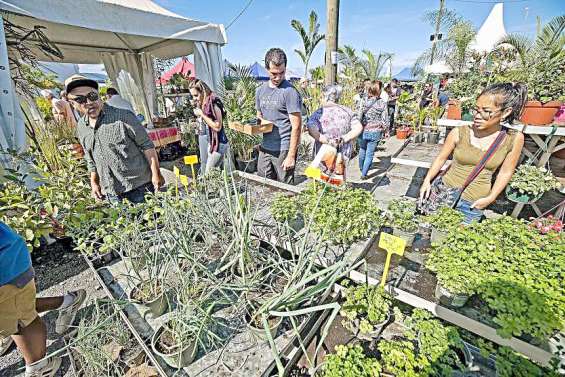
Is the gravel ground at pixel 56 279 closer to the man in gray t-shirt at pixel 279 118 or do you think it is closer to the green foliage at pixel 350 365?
the green foliage at pixel 350 365

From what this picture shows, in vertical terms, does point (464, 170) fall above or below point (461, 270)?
above

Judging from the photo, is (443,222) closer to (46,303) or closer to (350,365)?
(350,365)

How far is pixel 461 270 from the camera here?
115 cm

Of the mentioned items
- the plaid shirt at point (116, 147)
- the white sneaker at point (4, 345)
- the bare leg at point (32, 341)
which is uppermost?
the plaid shirt at point (116, 147)

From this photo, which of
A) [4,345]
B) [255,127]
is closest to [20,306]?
[4,345]

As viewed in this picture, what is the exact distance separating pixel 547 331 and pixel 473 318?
0.23 metres

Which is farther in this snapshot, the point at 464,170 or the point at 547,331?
the point at 464,170

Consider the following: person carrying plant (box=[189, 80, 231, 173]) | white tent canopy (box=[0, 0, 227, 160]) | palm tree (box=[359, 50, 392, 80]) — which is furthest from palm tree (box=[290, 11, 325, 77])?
person carrying plant (box=[189, 80, 231, 173])

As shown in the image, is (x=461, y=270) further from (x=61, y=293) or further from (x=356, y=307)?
(x=61, y=293)

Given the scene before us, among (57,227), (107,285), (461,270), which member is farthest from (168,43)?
(461,270)

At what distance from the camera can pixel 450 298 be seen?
1171 mm

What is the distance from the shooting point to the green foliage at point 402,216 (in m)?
1.58

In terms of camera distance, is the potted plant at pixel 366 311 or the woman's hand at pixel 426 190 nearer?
the potted plant at pixel 366 311

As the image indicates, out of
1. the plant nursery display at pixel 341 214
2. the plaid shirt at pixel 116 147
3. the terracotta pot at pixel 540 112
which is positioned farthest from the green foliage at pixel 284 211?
the terracotta pot at pixel 540 112
